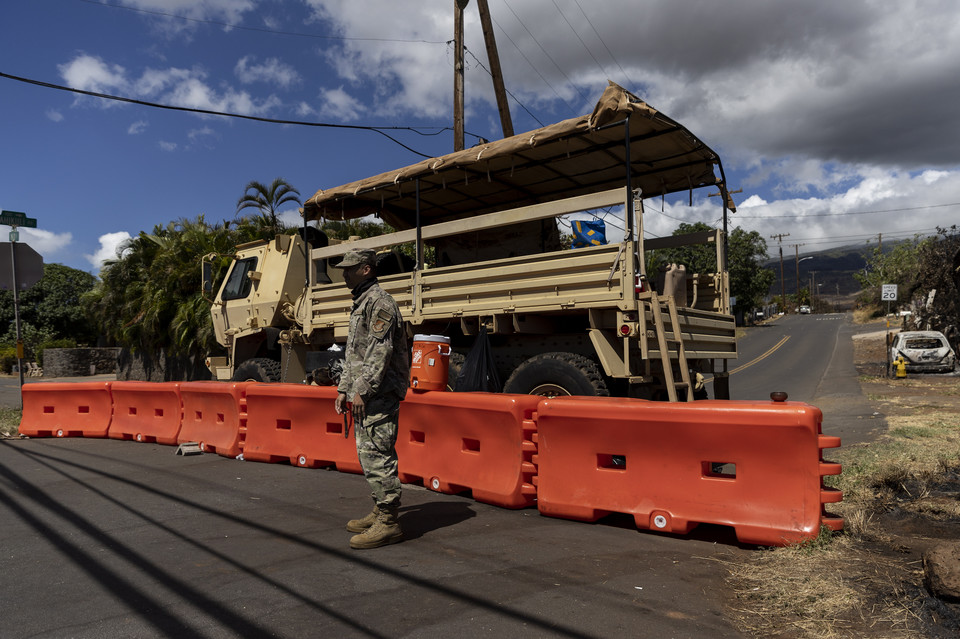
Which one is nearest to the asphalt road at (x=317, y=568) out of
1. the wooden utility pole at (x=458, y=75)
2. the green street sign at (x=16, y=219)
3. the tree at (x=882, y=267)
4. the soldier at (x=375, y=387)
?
the soldier at (x=375, y=387)

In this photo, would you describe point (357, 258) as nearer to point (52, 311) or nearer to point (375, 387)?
point (375, 387)

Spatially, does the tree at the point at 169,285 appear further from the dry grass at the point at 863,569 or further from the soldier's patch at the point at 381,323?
the dry grass at the point at 863,569

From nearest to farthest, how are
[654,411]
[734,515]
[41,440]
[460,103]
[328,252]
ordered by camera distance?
[734,515] → [654,411] → [328,252] → [41,440] → [460,103]

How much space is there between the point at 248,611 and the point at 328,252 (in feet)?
20.4

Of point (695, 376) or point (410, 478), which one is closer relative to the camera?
point (410, 478)

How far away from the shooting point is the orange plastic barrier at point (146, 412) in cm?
877

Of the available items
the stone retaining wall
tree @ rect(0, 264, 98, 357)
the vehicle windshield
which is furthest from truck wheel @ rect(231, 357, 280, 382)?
tree @ rect(0, 264, 98, 357)

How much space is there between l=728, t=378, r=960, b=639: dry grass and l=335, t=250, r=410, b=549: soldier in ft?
7.26

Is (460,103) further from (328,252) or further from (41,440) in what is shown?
(41,440)

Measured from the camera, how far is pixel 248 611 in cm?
321

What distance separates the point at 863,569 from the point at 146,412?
28.7 ft

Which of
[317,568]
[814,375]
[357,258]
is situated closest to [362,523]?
[317,568]

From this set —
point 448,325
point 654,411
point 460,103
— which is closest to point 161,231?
point 460,103

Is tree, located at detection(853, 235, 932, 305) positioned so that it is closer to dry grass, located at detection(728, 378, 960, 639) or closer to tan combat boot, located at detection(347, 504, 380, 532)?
dry grass, located at detection(728, 378, 960, 639)
